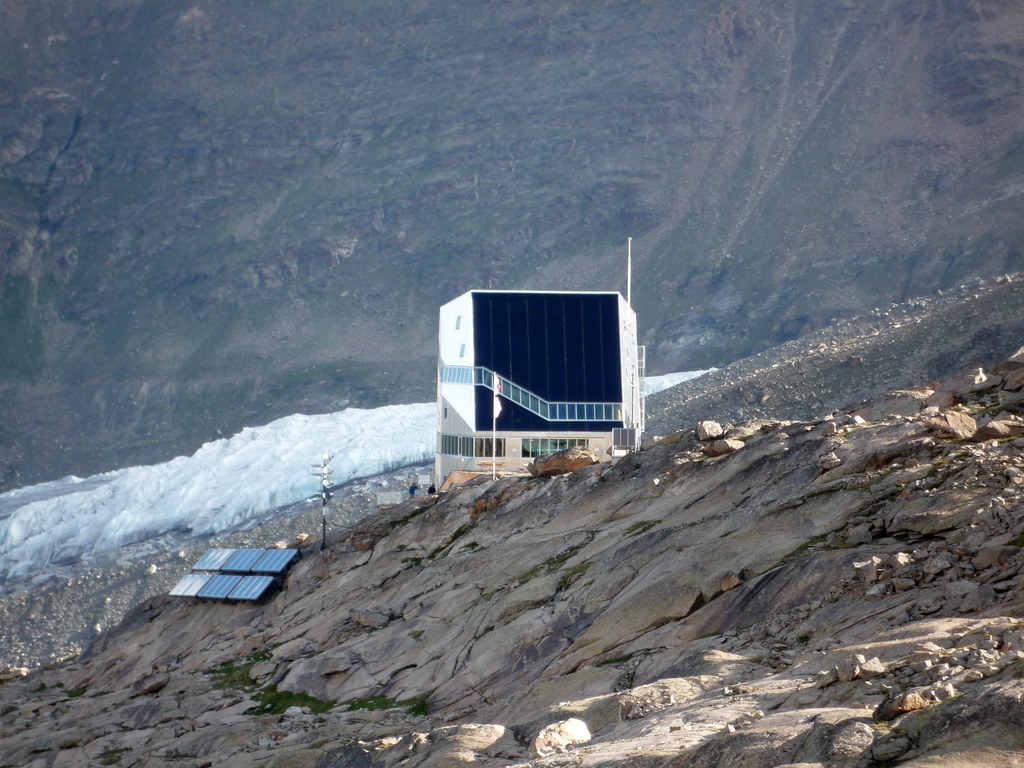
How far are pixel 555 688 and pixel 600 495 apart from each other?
17.6 meters

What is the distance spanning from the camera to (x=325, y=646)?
4384 cm

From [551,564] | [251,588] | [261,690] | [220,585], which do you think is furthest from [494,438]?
[551,564]

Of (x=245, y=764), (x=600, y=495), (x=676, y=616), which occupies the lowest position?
(x=245, y=764)

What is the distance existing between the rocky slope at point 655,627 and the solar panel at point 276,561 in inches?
43.5

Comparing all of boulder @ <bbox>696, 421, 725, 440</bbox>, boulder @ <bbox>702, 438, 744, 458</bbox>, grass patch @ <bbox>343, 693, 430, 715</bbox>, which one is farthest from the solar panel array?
boulder @ <bbox>702, 438, 744, 458</bbox>

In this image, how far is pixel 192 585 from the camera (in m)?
58.4

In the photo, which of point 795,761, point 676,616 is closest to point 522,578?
point 676,616

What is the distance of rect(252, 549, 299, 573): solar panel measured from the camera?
179 feet

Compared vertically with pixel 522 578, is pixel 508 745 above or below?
below

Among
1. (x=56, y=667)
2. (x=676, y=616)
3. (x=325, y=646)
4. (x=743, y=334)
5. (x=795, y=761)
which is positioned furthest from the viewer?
(x=743, y=334)

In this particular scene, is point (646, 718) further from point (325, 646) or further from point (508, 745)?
point (325, 646)

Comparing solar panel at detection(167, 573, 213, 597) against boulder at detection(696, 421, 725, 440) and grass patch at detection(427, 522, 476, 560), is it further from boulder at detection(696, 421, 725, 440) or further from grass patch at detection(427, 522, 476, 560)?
boulder at detection(696, 421, 725, 440)

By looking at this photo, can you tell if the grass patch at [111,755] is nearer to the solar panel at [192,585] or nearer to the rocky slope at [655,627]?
the rocky slope at [655,627]

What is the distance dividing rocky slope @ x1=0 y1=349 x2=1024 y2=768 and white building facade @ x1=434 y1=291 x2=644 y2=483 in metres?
8.73
